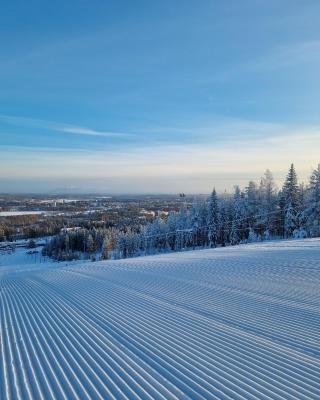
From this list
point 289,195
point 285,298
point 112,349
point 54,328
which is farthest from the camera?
point 289,195

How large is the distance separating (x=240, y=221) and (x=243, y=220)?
17.3 inches

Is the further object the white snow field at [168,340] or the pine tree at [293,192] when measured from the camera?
the pine tree at [293,192]

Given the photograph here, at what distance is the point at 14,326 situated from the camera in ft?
35.0

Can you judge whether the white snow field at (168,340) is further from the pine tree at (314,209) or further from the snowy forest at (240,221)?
the snowy forest at (240,221)

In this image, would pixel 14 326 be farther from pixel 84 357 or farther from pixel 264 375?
pixel 264 375

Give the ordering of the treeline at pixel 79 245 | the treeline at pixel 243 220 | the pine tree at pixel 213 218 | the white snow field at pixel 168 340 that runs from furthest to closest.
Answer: the treeline at pixel 79 245, the pine tree at pixel 213 218, the treeline at pixel 243 220, the white snow field at pixel 168 340

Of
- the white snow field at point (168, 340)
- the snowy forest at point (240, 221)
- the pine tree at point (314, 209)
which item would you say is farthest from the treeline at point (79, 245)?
the white snow field at point (168, 340)

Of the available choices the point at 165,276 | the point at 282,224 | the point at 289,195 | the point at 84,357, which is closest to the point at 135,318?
the point at 84,357

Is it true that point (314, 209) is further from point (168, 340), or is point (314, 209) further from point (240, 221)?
point (168, 340)

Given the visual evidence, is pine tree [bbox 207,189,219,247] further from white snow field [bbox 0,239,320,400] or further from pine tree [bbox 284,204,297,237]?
white snow field [bbox 0,239,320,400]

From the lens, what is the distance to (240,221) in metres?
49.3

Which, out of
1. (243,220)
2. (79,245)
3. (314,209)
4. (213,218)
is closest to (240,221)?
(243,220)

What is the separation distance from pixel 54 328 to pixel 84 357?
9.09 feet

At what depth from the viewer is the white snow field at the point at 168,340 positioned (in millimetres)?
6254
